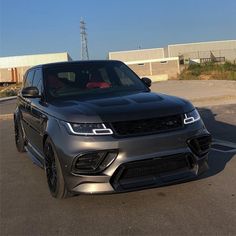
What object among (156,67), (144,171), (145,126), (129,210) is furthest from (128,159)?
(156,67)

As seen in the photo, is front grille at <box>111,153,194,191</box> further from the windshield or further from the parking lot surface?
the windshield

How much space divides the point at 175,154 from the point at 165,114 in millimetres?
452

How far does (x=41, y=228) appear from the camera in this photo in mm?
4844

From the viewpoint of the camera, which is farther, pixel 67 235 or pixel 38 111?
pixel 38 111

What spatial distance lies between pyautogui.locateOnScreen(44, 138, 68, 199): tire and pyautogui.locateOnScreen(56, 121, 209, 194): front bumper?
178mm

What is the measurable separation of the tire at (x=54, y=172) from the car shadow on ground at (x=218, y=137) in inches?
73.4

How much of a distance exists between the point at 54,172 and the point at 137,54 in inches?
3688

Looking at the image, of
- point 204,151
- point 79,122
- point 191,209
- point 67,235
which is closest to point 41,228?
point 67,235

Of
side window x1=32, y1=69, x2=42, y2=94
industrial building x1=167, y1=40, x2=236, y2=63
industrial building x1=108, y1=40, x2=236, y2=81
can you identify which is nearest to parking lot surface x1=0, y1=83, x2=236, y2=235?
side window x1=32, y1=69, x2=42, y2=94

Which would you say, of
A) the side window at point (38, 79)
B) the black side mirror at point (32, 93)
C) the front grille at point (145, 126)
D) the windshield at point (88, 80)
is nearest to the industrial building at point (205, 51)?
the side window at point (38, 79)

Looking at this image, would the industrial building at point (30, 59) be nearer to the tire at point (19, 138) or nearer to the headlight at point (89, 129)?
the tire at point (19, 138)

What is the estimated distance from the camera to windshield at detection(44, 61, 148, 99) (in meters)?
6.54

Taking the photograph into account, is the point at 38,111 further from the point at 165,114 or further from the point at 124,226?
the point at 124,226

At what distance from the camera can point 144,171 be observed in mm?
5102
